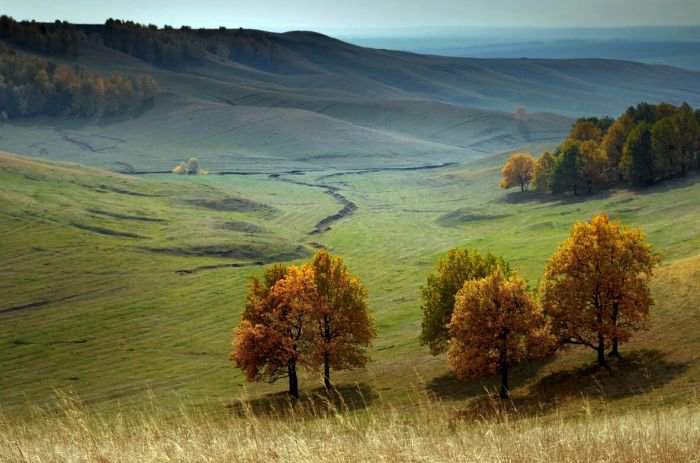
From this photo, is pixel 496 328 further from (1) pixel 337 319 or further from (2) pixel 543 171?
(2) pixel 543 171

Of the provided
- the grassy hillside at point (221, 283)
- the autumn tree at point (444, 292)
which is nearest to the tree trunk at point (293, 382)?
the grassy hillside at point (221, 283)

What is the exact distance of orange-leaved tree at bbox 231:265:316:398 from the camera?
62.2 m

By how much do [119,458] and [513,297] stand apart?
147 feet

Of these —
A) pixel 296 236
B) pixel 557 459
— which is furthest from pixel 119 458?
pixel 296 236

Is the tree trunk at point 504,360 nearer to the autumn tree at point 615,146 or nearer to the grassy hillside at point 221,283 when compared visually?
the grassy hillside at point 221,283

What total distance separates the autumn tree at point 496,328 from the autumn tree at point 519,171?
142m

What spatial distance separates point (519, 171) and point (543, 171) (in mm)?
13020

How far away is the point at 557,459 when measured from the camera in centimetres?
1277

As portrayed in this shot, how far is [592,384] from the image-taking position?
5153 cm

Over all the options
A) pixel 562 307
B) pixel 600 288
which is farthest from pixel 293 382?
pixel 600 288

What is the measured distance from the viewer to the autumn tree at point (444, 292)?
214ft

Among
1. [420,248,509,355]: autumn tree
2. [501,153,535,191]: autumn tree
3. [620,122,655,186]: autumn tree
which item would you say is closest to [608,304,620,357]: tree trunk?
[420,248,509,355]: autumn tree

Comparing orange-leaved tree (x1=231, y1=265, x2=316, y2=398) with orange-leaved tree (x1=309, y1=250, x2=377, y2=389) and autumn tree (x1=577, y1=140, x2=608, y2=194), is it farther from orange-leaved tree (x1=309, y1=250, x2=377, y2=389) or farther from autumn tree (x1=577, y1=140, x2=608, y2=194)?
autumn tree (x1=577, y1=140, x2=608, y2=194)

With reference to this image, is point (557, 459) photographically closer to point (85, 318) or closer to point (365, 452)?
point (365, 452)
